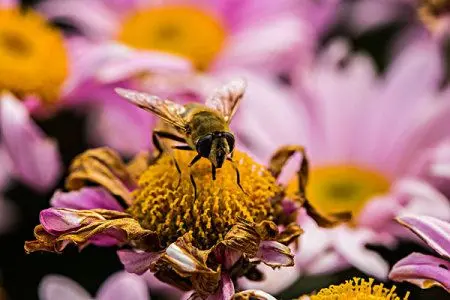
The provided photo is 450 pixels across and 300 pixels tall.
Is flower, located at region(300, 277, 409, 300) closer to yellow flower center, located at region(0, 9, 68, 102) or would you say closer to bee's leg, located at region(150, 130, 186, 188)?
bee's leg, located at region(150, 130, 186, 188)

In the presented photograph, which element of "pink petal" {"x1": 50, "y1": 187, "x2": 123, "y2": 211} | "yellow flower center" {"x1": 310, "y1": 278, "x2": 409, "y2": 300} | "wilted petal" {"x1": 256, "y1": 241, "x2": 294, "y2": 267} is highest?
"yellow flower center" {"x1": 310, "y1": 278, "x2": 409, "y2": 300}

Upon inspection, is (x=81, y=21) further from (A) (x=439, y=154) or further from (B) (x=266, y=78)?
(A) (x=439, y=154)

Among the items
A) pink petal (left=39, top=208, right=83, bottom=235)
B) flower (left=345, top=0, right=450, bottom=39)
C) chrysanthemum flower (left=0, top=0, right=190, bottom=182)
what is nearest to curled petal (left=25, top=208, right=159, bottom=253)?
pink petal (left=39, top=208, right=83, bottom=235)

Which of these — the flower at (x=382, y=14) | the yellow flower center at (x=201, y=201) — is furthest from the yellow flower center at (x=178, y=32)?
the yellow flower center at (x=201, y=201)

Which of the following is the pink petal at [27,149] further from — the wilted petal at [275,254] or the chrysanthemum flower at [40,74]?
the wilted petal at [275,254]

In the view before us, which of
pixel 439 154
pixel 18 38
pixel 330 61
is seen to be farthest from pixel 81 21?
pixel 439 154

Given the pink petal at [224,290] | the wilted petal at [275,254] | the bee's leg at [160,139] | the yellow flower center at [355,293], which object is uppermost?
the bee's leg at [160,139]
